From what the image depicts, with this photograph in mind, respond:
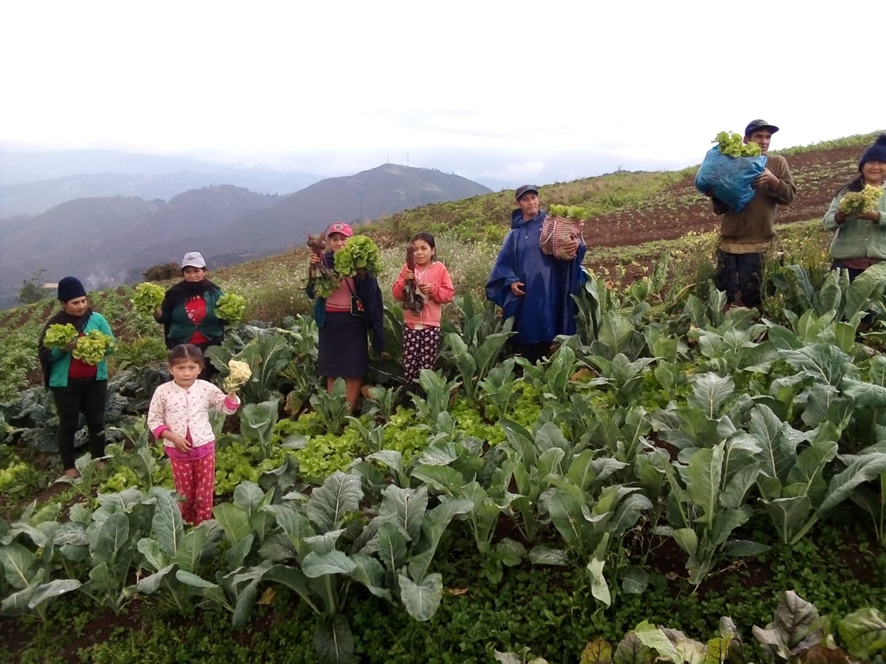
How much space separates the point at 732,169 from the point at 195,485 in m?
4.46

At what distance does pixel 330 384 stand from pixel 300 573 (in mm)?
2466

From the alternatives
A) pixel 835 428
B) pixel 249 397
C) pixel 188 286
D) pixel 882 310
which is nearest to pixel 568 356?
pixel 835 428

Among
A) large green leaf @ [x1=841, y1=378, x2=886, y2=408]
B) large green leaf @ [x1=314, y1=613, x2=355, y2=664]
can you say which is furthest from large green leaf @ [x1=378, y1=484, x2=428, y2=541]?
large green leaf @ [x1=841, y1=378, x2=886, y2=408]

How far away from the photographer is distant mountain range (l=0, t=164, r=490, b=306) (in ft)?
364

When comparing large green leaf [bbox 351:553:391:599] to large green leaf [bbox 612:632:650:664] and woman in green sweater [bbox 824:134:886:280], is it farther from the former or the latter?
woman in green sweater [bbox 824:134:886:280]

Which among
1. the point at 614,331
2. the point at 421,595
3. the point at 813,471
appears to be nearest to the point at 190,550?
the point at 421,595

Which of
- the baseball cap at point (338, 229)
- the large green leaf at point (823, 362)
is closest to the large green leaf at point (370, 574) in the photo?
the large green leaf at point (823, 362)

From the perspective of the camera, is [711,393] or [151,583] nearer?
[151,583]

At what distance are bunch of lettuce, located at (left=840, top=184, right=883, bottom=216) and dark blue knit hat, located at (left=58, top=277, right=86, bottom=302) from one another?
19.1ft

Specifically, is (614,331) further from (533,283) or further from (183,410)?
(183,410)

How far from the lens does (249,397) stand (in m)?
5.18

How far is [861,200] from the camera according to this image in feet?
13.5

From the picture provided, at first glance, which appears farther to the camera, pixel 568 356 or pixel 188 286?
pixel 188 286

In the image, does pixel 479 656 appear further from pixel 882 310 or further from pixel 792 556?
pixel 882 310
